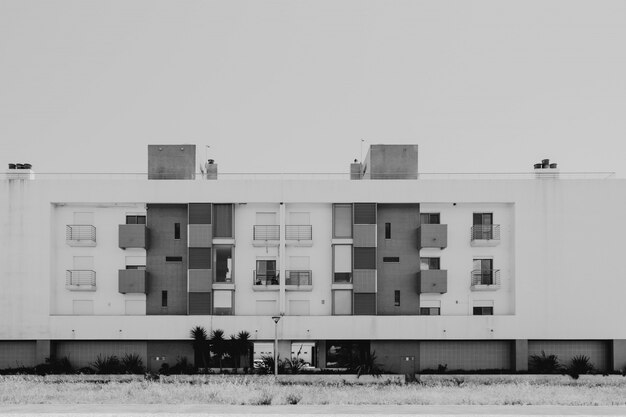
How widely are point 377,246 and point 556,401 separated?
18250mm

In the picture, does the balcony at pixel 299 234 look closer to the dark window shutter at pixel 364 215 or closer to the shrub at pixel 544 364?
the dark window shutter at pixel 364 215

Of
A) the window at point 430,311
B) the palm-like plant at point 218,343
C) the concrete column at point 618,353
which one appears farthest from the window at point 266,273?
the concrete column at point 618,353

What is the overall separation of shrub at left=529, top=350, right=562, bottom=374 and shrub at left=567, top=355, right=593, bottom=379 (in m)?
0.79

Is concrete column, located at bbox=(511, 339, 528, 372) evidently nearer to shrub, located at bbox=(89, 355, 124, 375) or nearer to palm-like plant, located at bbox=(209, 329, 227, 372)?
palm-like plant, located at bbox=(209, 329, 227, 372)

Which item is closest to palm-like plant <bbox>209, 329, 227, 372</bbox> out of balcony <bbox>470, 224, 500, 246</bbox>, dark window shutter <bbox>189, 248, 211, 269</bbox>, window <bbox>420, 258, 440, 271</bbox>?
dark window shutter <bbox>189, 248, 211, 269</bbox>

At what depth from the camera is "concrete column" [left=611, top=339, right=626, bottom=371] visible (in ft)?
163

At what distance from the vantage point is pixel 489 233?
50625 mm

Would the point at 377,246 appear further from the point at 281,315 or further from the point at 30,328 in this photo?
the point at 30,328

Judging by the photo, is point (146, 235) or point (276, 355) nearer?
point (276, 355)

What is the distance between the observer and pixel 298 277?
165 ft

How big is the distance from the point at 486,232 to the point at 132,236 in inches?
848

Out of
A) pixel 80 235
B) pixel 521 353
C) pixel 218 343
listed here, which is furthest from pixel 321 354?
pixel 80 235

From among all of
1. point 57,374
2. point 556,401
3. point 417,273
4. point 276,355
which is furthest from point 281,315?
point 556,401

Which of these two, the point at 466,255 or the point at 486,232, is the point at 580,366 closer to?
the point at 466,255
